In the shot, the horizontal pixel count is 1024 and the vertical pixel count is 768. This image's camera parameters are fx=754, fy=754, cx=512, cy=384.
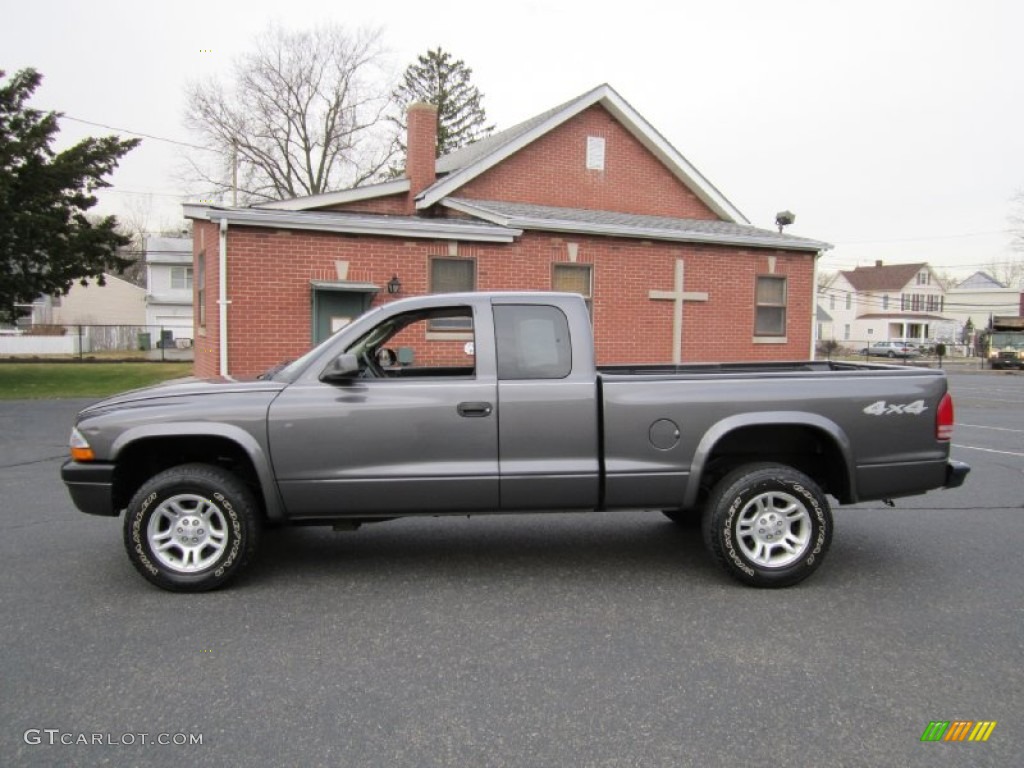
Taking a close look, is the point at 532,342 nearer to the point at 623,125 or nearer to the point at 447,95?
the point at 623,125

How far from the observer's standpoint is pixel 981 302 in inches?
2975

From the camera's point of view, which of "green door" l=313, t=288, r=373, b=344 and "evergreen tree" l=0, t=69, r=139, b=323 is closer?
"green door" l=313, t=288, r=373, b=344

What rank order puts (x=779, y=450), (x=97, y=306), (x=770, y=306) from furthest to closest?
(x=97, y=306)
(x=770, y=306)
(x=779, y=450)

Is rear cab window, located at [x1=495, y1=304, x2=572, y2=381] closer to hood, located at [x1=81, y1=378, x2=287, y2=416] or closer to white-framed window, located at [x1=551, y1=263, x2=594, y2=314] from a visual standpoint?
hood, located at [x1=81, y1=378, x2=287, y2=416]

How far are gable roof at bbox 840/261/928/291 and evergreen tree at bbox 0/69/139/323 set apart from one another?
66.6 meters

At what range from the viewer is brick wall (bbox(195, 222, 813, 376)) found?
1240 centimetres

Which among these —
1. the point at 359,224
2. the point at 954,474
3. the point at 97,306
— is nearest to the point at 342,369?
the point at 954,474

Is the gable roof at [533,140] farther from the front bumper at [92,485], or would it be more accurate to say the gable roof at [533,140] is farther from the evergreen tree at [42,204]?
the front bumper at [92,485]

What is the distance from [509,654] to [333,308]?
10.1 metres

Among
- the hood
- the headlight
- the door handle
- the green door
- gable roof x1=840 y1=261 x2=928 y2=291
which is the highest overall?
gable roof x1=840 y1=261 x2=928 y2=291

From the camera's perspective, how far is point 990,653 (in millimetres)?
3654

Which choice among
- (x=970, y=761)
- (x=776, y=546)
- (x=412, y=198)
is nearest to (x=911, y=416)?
(x=776, y=546)

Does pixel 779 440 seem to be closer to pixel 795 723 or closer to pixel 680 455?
pixel 680 455

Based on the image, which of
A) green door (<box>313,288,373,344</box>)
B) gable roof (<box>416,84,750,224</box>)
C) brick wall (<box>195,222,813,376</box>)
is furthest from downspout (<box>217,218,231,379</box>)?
gable roof (<box>416,84,750,224</box>)
